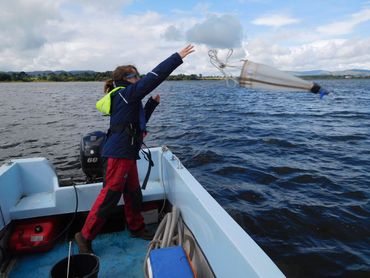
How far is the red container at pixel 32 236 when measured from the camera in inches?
151

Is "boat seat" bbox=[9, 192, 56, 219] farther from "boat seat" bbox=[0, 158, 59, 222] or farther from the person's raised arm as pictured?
the person's raised arm

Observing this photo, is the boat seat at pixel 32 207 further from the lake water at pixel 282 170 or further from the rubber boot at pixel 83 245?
the lake water at pixel 282 170

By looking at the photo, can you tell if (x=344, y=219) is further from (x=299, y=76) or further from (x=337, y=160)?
(x=299, y=76)

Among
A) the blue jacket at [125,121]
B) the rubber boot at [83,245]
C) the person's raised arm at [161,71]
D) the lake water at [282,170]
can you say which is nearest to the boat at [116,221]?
the rubber boot at [83,245]

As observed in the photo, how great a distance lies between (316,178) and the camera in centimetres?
823

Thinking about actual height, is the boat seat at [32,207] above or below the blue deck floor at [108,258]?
above

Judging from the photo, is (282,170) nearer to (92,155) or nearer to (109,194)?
(92,155)

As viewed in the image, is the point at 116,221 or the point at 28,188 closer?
the point at 116,221

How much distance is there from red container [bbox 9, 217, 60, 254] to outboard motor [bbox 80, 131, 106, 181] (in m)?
0.90

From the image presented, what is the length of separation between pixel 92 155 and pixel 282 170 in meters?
5.85

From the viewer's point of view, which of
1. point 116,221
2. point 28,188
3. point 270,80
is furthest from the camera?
point 28,188

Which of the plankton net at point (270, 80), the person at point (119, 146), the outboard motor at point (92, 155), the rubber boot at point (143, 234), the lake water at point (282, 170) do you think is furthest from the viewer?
the lake water at point (282, 170)

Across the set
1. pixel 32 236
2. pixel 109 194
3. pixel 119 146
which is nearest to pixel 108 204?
pixel 109 194

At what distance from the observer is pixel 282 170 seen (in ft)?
29.0
